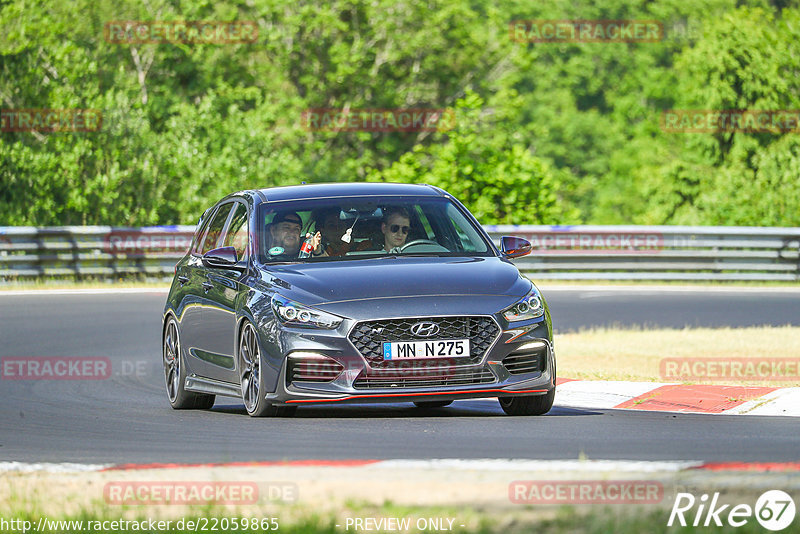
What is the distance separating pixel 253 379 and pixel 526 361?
180cm

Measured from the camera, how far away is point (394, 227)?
10.9 m

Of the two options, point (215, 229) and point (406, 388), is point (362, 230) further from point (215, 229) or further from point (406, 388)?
point (215, 229)

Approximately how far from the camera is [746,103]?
4556cm

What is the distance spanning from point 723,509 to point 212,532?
190 cm

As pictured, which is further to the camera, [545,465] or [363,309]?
[363,309]

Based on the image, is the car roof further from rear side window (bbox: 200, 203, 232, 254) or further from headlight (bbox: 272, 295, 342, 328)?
headlight (bbox: 272, 295, 342, 328)

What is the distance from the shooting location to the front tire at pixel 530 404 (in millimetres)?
10278

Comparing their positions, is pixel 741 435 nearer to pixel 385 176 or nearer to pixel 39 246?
pixel 39 246

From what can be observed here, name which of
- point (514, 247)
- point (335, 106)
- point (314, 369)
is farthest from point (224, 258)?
point (335, 106)

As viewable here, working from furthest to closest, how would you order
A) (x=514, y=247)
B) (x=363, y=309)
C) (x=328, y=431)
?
1. (x=514, y=247)
2. (x=363, y=309)
3. (x=328, y=431)

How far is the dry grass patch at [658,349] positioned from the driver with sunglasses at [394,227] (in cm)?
271

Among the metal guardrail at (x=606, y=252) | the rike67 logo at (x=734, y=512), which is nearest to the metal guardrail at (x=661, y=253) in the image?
the metal guardrail at (x=606, y=252)

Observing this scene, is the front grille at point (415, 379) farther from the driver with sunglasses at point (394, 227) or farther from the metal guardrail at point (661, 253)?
the metal guardrail at point (661, 253)

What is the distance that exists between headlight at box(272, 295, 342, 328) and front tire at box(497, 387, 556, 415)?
1.59 m
